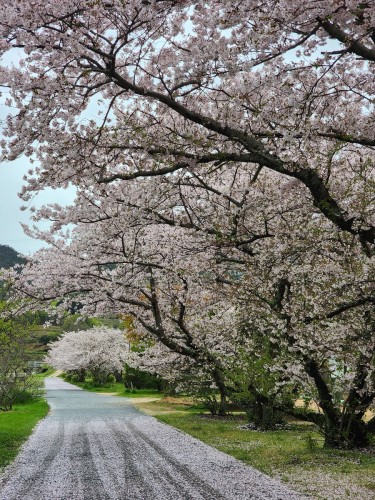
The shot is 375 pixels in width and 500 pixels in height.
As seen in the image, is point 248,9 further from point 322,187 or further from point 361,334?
point 361,334

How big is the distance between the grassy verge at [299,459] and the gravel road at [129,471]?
1.59 ft

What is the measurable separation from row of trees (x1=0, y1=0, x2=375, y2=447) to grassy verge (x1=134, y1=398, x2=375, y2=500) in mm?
1181

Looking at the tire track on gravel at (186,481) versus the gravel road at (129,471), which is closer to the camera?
the tire track on gravel at (186,481)

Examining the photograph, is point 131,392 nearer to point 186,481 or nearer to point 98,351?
point 98,351

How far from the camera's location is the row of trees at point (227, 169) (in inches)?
237

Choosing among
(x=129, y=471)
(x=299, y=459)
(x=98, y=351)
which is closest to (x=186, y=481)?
(x=129, y=471)

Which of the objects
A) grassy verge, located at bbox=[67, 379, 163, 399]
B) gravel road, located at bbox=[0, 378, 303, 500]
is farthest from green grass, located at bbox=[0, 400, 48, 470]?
grassy verge, located at bbox=[67, 379, 163, 399]

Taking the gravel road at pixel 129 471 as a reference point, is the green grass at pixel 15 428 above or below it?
below

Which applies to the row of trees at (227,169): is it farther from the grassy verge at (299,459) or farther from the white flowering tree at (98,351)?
the white flowering tree at (98,351)

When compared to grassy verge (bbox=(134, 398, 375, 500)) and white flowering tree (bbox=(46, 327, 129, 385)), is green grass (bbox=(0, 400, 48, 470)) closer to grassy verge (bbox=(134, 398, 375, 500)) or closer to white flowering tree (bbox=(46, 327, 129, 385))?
grassy verge (bbox=(134, 398, 375, 500))

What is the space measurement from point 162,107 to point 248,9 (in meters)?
3.29

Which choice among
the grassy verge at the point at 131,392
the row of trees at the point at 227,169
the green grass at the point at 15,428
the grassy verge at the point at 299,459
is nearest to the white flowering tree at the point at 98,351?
the grassy verge at the point at 131,392

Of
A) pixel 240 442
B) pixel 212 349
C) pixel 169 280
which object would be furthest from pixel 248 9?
pixel 212 349

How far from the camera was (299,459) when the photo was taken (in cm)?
1140
